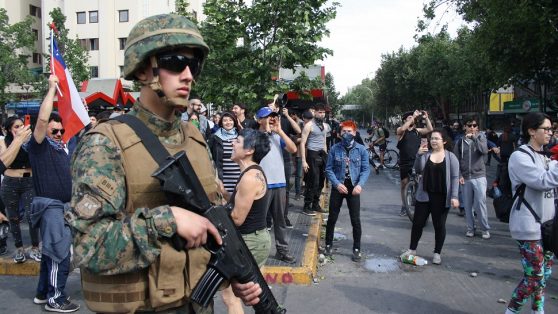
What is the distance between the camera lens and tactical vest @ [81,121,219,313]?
1.67 metres

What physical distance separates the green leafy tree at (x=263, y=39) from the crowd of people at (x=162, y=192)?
507 millimetres

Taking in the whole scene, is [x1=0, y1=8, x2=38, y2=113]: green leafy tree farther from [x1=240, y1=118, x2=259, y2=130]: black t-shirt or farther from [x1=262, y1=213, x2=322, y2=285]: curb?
[x1=262, y1=213, x2=322, y2=285]: curb

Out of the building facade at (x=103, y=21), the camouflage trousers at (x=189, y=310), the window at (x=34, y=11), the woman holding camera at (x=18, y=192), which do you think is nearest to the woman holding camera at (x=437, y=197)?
the camouflage trousers at (x=189, y=310)

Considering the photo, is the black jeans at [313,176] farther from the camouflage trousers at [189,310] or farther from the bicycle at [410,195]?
the camouflage trousers at [189,310]

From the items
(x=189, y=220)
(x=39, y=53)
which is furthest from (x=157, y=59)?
(x=39, y=53)

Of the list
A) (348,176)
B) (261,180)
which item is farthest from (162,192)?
(348,176)

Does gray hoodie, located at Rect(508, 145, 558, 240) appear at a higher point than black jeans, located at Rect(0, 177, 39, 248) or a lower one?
higher

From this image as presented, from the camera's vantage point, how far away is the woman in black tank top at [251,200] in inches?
147

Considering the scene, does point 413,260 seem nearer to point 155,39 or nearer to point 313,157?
point 313,157

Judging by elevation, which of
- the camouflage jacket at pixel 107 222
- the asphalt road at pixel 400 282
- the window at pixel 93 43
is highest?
the window at pixel 93 43

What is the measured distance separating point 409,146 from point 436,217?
308 centimetres

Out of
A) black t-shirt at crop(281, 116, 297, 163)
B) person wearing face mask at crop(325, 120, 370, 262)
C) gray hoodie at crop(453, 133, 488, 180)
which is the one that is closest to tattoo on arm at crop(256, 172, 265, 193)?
person wearing face mask at crop(325, 120, 370, 262)

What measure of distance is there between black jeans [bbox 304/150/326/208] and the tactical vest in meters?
6.96

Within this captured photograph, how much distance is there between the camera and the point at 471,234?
7484 millimetres
